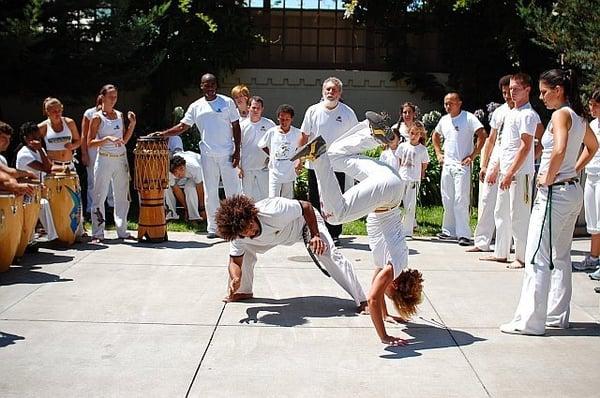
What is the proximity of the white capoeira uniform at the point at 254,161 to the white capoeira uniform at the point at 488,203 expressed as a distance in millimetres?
2971

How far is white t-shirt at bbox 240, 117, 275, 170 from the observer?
11.2m

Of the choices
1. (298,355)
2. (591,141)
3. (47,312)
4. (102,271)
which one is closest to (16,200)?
(102,271)

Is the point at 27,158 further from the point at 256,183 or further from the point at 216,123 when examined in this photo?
the point at 256,183

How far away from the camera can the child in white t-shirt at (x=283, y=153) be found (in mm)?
10289

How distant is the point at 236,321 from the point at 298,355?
3.37 feet

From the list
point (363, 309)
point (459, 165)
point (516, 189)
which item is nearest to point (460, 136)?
point (459, 165)

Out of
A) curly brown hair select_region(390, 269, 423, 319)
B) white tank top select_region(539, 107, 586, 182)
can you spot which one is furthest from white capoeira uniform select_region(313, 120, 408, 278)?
white tank top select_region(539, 107, 586, 182)

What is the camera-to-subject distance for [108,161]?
10.4 m

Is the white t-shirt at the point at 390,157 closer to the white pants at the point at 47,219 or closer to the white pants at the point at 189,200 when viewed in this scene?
the white pants at the point at 189,200

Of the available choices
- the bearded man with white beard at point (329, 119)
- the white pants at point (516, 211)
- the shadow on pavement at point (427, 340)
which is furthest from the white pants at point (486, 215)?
the shadow on pavement at point (427, 340)

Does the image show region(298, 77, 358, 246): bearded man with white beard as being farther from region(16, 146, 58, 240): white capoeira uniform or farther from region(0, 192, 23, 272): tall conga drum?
region(0, 192, 23, 272): tall conga drum

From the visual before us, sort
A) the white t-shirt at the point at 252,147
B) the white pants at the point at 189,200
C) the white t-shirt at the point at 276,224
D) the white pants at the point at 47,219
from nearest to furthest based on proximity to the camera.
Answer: the white t-shirt at the point at 276,224
the white pants at the point at 47,219
the white t-shirt at the point at 252,147
the white pants at the point at 189,200

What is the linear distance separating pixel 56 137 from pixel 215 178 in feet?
6.91

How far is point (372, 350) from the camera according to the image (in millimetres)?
5828
